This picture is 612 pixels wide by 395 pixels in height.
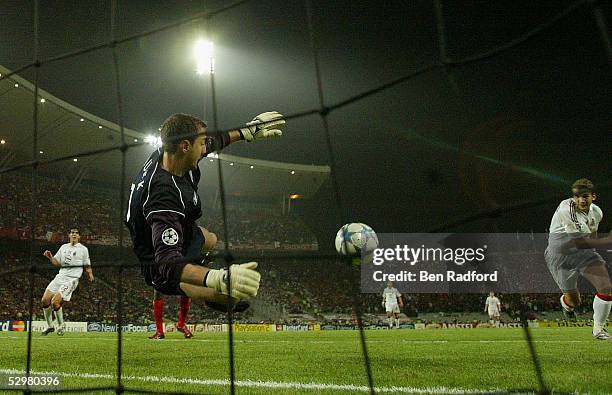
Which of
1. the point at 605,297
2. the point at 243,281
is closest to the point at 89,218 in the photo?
the point at 605,297

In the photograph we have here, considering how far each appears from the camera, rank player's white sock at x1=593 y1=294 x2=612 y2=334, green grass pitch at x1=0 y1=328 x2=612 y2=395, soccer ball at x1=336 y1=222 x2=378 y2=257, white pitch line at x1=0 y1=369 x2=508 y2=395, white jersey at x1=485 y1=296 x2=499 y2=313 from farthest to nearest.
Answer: white jersey at x1=485 y1=296 x2=499 y2=313 < player's white sock at x1=593 y1=294 x2=612 y2=334 < soccer ball at x1=336 y1=222 x2=378 y2=257 < green grass pitch at x1=0 y1=328 x2=612 y2=395 < white pitch line at x1=0 y1=369 x2=508 y2=395

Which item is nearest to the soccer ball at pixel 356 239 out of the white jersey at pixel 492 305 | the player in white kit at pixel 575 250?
the player in white kit at pixel 575 250

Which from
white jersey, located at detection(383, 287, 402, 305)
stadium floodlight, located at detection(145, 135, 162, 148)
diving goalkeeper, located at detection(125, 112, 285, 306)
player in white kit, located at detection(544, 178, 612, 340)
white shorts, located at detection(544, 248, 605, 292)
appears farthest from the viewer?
white jersey, located at detection(383, 287, 402, 305)

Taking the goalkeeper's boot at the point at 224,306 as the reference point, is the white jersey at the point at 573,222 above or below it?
above

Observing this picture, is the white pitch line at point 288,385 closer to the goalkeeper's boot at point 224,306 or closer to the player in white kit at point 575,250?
the goalkeeper's boot at point 224,306

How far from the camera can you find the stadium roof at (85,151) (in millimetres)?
19078

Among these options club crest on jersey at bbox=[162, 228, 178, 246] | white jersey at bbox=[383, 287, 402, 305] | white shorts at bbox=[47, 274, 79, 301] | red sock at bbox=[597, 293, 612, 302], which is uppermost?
white shorts at bbox=[47, 274, 79, 301]

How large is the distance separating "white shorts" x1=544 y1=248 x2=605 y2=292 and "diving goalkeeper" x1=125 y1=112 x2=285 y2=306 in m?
4.38

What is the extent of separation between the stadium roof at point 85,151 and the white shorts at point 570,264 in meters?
10.7

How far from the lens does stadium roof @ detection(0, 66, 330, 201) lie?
1908 centimetres

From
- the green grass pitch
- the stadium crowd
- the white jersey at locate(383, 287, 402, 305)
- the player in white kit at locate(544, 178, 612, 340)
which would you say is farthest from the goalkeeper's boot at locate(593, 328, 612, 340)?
the stadium crowd

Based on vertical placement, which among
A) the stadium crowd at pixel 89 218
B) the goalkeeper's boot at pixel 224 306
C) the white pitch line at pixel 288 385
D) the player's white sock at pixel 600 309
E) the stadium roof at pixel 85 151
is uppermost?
the stadium roof at pixel 85 151

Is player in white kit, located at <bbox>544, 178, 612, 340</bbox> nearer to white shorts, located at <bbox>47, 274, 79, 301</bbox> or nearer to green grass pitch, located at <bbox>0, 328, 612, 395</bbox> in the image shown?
green grass pitch, located at <bbox>0, 328, 612, 395</bbox>

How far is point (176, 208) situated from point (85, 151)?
11689 millimetres
